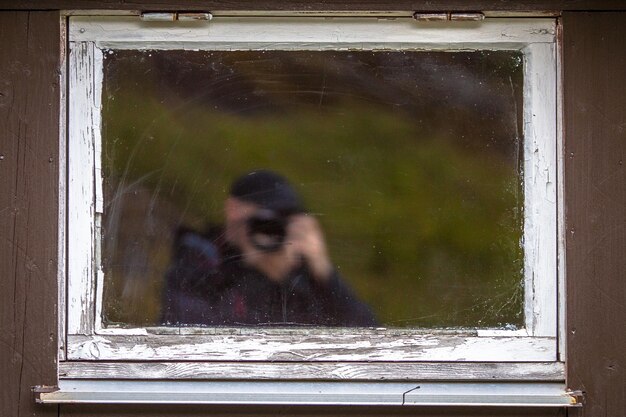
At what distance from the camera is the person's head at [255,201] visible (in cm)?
223

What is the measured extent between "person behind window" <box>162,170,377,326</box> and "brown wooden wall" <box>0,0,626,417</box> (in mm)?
285

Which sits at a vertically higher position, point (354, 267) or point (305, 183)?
point (305, 183)

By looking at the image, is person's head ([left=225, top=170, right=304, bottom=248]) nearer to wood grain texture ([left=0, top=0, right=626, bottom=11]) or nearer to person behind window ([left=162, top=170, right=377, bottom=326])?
person behind window ([left=162, top=170, right=377, bottom=326])

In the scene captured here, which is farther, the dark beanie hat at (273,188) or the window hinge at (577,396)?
the dark beanie hat at (273,188)

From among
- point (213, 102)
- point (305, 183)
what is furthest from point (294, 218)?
A: point (213, 102)

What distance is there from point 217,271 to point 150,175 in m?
0.36

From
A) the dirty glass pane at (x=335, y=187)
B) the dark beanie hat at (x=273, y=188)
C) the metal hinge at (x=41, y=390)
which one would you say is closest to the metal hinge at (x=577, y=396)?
the dirty glass pane at (x=335, y=187)

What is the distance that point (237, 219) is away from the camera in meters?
2.23

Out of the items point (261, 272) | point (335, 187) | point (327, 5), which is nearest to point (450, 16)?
point (327, 5)

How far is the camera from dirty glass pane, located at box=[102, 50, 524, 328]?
223cm

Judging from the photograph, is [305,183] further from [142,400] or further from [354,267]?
[142,400]

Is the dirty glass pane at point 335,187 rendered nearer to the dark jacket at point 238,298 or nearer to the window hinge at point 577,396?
the dark jacket at point 238,298

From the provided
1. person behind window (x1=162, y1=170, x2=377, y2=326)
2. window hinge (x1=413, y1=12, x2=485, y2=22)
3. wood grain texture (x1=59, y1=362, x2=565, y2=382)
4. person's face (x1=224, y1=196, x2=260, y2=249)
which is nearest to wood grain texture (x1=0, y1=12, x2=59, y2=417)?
wood grain texture (x1=59, y1=362, x2=565, y2=382)

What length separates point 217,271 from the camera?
223cm
